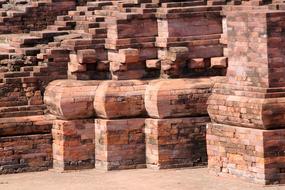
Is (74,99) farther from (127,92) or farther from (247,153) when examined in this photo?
(247,153)

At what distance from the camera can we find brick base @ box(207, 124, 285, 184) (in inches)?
759

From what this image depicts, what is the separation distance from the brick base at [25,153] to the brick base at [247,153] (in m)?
3.22

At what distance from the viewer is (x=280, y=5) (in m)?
19.9

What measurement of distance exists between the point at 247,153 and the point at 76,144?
3.61 metres

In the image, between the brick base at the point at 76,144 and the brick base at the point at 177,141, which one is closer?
the brick base at the point at 177,141

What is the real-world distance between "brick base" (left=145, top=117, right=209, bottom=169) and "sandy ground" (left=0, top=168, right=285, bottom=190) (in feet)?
0.77

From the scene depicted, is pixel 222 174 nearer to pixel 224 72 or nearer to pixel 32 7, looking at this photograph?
pixel 224 72

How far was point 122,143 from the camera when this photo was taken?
A: 21.7 metres

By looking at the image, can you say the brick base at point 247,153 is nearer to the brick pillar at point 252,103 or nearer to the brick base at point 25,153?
the brick pillar at point 252,103

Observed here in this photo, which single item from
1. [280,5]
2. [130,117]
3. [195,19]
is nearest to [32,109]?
[130,117]

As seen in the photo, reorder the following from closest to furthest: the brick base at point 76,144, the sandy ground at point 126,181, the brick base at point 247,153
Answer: the brick base at point 247,153
the sandy ground at point 126,181
the brick base at point 76,144

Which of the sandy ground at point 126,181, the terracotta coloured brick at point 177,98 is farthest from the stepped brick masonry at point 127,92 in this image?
the sandy ground at point 126,181

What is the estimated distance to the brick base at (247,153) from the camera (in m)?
19.3

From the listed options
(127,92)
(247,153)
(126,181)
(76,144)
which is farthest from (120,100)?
(247,153)
